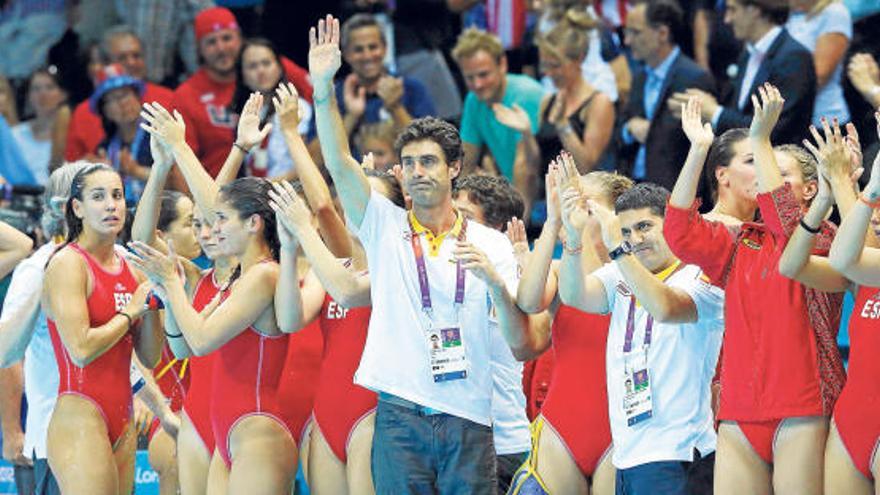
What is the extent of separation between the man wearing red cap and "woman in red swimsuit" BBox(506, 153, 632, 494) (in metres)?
4.41

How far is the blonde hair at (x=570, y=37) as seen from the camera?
10641mm

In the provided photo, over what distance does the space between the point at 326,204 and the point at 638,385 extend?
5.52ft

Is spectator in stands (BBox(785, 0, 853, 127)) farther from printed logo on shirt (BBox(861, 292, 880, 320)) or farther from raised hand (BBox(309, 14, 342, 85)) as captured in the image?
raised hand (BBox(309, 14, 342, 85))

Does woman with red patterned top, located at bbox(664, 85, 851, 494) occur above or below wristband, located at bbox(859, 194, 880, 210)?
below

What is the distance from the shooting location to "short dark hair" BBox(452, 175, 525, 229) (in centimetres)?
825

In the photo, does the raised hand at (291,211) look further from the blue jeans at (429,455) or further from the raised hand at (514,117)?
the raised hand at (514,117)

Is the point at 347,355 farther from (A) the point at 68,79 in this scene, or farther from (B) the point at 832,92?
(A) the point at 68,79

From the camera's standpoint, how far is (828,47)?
1009 cm

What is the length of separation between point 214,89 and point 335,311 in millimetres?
4309

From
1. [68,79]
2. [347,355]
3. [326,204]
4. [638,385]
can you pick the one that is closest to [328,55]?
[326,204]

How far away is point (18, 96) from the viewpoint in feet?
45.5

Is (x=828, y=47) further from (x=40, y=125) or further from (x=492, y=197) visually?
(x=40, y=125)

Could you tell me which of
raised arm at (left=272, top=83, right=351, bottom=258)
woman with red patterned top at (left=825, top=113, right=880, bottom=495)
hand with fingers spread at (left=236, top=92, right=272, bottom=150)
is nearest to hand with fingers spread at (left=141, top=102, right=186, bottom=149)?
hand with fingers spread at (left=236, top=92, right=272, bottom=150)

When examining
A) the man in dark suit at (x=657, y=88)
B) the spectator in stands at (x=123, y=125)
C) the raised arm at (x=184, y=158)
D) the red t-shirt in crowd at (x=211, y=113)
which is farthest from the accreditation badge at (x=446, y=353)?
the spectator in stands at (x=123, y=125)
